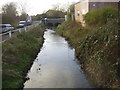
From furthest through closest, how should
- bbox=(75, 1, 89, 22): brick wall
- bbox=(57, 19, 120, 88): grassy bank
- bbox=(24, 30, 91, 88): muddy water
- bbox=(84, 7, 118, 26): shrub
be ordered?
bbox=(75, 1, 89, 22): brick wall < bbox=(84, 7, 118, 26): shrub < bbox=(24, 30, 91, 88): muddy water < bbox=(57, 19, 120, 88): grassy bank

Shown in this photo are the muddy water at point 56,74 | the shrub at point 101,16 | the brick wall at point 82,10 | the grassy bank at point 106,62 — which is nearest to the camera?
the grassy bank at point 106,62

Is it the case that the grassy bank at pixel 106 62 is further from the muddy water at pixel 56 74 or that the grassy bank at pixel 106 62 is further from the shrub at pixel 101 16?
the shrub at pixel 101 16

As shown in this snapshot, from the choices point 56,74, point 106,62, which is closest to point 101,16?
point 56,74

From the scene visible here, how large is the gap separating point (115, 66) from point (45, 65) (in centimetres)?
674

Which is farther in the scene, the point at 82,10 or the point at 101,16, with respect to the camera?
the point at 82,10

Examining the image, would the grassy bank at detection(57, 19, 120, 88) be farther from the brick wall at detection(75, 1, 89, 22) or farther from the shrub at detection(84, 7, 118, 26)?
the brick wall at detection(75, 1, 89, 22)

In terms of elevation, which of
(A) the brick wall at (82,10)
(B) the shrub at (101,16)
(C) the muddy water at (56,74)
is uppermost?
(A) the brick wall at (82,10)

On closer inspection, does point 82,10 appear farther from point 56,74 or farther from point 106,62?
point 106,62

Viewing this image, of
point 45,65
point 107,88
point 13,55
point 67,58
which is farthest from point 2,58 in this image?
point 67,58

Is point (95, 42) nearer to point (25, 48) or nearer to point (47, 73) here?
point (47, 73)

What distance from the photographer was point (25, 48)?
17531 mm

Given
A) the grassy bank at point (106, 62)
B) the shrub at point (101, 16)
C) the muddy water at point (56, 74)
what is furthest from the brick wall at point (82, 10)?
the grassy bank at point (106, 62)

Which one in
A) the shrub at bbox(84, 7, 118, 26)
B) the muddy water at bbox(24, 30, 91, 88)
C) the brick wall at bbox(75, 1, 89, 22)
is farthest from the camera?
the brick wall at bbox(75, 1, 89, 22)

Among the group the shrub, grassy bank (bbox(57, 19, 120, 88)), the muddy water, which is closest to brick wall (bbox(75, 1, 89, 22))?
the shrub
